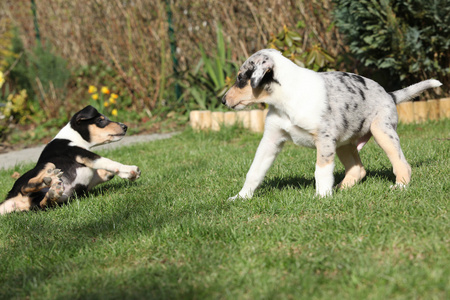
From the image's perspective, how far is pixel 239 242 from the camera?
2.85m

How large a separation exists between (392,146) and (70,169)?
2.70 meters

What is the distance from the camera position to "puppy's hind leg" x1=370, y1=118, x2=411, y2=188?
3.72 metres

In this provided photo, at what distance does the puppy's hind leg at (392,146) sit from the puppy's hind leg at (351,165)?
1.28 ft

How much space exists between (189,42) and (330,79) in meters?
6.45

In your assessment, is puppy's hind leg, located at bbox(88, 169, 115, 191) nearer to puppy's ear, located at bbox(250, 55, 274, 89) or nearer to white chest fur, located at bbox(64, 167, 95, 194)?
white chest fur, located at bbox(64, 167, 95, 194)

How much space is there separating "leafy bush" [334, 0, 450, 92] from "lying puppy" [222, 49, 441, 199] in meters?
3.33

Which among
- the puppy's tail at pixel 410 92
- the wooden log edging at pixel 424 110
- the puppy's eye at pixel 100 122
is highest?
the puppy's tail at pixel 410 92

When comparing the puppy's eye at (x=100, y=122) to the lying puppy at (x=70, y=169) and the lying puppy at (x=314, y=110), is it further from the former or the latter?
the lying puppy at (x=314, y=110)

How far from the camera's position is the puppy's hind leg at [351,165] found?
4.09 meters

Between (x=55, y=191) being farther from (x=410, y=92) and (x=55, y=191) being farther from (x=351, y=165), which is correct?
(x=410, y=92)

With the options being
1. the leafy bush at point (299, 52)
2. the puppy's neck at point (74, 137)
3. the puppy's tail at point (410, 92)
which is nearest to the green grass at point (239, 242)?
the puppy's neck at point (74, 137)

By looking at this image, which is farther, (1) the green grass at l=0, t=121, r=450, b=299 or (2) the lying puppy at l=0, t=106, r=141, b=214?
(2) the lying puppy at l=0, t=106, r=141, b=214

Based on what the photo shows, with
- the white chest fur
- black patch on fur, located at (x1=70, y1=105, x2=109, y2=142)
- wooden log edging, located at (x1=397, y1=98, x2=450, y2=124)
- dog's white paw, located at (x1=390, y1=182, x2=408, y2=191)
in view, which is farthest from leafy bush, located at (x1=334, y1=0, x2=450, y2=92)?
the white chest fur

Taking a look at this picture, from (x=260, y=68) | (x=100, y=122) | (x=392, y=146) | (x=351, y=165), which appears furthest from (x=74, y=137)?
(x=392, y=146)
